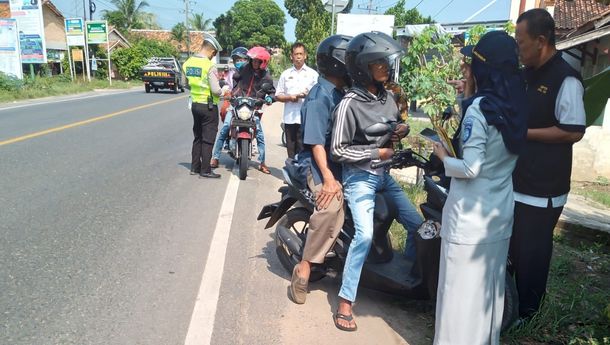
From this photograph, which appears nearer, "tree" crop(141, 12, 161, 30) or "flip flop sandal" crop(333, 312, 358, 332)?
"flip flop sandal" crop(333, 312, 358, 332)

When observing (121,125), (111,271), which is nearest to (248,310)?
(111,271)

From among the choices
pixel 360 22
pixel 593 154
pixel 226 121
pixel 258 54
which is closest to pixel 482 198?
pixel 258 54

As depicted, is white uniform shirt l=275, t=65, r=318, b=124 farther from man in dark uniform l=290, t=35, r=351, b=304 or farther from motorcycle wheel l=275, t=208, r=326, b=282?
man in dark uniform l=290, t=35, r=351, b=304

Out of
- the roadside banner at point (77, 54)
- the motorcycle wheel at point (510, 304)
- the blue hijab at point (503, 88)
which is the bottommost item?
the motorcycle wheel at point (510, 304)

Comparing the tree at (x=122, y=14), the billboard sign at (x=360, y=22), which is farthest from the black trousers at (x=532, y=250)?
the tree at (x=122, y=14)

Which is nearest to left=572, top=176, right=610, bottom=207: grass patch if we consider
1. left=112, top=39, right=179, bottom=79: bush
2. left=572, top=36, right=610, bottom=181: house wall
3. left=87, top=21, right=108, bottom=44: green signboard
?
left=572, top=36, right=610, bottom=181: house wall

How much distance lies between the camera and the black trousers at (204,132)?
275 inches

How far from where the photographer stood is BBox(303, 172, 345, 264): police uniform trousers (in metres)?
3.29

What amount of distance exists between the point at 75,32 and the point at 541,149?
118 ft

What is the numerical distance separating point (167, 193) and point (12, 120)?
26.9ft

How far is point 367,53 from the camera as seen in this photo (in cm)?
303

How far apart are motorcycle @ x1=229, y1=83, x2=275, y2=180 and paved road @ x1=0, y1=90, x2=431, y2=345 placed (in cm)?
37

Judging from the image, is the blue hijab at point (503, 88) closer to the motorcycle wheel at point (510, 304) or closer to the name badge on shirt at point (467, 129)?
the name badge on shirt at point (467, 129)

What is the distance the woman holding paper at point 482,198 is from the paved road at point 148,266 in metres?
0.62
